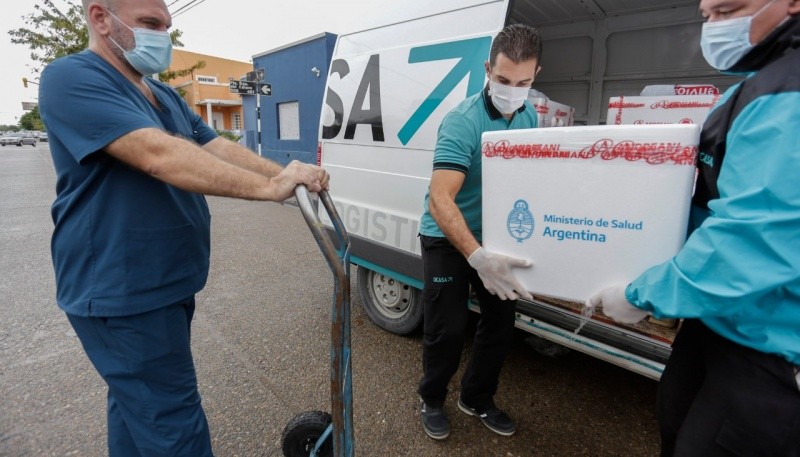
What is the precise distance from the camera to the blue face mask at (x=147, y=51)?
1445 millimetres

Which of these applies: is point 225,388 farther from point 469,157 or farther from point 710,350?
point 710,350

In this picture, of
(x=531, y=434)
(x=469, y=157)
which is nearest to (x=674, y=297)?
(x=469, y=157)

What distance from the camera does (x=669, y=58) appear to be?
3699 mm

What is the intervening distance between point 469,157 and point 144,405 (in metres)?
1.52

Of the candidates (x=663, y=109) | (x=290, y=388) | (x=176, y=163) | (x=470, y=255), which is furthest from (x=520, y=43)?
(x=290, y=388)

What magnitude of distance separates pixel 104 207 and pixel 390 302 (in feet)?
7.38

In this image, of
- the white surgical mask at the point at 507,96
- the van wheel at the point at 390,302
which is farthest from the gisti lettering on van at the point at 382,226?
the white surgical mask at the point at 507,96

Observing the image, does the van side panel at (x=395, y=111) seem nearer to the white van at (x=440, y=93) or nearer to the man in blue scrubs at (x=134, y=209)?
the white van at (x=440, y=93)

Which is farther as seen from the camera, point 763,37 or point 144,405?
point 144,405

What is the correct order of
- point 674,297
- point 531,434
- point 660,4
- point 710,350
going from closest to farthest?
point 674,297 < point 710,350 < point 531,434 < point 660,4

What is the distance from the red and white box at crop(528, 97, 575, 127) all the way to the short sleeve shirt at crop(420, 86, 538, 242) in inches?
38.1

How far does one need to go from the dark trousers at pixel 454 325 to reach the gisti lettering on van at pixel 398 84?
3.09ft

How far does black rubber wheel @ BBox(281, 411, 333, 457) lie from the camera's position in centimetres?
187

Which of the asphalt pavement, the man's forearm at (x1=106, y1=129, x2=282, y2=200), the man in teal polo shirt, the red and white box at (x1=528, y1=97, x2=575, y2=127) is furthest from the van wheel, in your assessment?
the man's forearm at (x1=106, y1=129, x2=282, y2=200)
